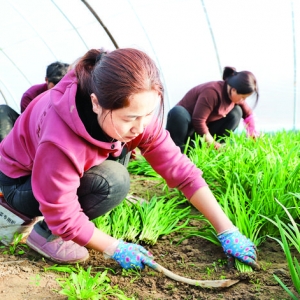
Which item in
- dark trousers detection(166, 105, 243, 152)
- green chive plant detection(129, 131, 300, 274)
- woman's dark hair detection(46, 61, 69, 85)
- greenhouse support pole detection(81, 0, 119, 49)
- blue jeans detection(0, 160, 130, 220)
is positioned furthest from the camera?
greenhouse support pole detection(81, 0, 119, 49)

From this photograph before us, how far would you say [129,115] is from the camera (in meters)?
1.46

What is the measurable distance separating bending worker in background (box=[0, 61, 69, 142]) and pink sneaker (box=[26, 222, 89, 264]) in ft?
5.19

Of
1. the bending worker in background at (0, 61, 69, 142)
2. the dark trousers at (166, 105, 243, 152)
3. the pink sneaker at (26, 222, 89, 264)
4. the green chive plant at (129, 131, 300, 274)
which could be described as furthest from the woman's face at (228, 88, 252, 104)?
the pink sneaker at (26, 222, 89, 264)

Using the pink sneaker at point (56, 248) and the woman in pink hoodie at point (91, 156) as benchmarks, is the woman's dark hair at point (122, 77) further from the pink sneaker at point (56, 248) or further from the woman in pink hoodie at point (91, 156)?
the pink sneaker at point (56, 248)

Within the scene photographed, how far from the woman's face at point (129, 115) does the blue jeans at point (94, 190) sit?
322mm

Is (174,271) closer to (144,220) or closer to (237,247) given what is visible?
(237,247)

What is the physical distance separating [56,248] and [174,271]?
1.68ft

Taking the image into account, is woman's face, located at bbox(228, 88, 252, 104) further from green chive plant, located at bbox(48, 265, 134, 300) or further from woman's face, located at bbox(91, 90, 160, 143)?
green chive plant, located at bbox(48, 265, 134, 300)

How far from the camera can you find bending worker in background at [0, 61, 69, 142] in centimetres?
329

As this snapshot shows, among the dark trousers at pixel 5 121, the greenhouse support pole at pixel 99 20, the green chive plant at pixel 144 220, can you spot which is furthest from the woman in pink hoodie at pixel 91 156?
the greenhouse support pole at pixel 99 20

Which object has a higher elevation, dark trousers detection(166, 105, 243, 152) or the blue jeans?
the blue jeans

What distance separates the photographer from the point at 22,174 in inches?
73.9

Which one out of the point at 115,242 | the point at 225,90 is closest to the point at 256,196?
the point at 115,242

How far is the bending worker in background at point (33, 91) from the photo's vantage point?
10.8ft
